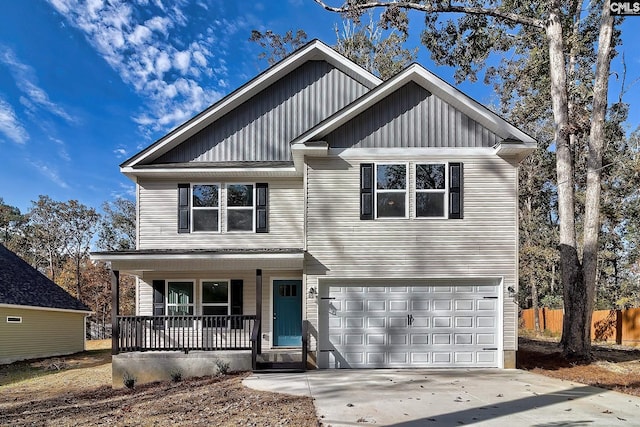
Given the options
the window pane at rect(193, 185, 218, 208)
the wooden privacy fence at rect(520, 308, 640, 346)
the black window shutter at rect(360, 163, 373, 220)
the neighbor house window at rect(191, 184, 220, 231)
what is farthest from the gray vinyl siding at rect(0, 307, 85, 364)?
the wooden privacy fence at rect(520, 308, 640, 346)

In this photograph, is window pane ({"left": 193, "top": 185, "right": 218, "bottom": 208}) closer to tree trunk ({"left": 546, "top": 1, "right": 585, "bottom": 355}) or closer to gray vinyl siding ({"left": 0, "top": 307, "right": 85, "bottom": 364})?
tree trunk ({"left": 546, "top": 1, "right": 585, "bottom": 355})

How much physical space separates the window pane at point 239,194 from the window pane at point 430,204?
489 centimetres

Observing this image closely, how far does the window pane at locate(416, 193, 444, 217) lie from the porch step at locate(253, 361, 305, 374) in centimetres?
471

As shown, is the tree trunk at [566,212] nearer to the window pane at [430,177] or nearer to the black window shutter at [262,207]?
the window pane at [430,177]

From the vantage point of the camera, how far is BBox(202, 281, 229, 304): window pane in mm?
13062

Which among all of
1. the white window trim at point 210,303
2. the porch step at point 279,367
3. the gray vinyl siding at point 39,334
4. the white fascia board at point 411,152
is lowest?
the gray vinyl siding at point 39,334

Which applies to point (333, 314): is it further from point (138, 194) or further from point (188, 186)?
point (138, 194)

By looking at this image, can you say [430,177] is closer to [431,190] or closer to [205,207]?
[431,190]

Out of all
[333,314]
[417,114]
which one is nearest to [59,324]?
[333,314]

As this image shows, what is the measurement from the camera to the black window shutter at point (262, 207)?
13.0m

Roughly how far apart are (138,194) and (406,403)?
960 centimetres

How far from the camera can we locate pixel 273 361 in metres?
11.4

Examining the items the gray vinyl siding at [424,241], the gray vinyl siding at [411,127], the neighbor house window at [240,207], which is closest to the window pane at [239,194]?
the neighbor house window at [240,207]

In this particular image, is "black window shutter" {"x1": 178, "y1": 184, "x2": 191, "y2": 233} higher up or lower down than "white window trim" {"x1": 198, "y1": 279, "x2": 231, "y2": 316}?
higher up
